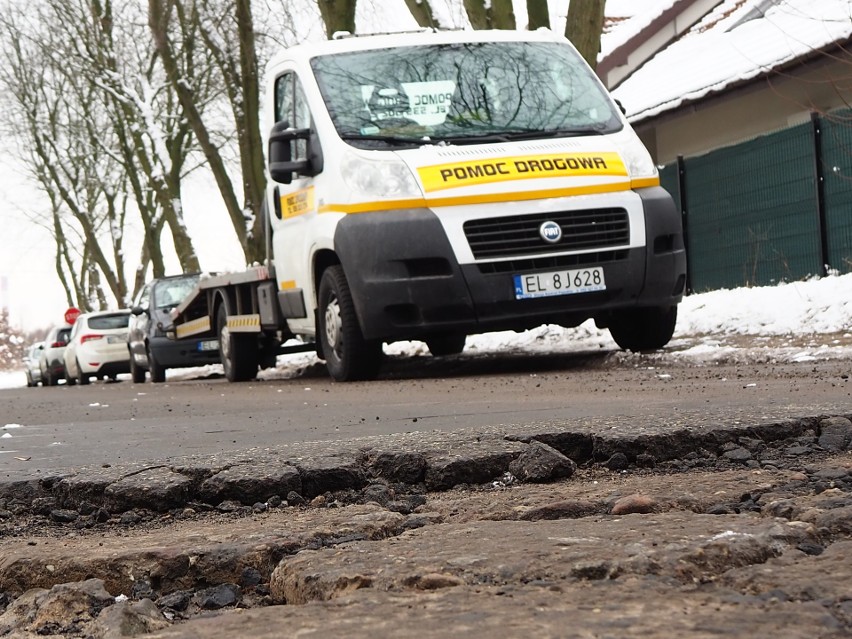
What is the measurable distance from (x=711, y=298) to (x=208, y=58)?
15446 millimetres

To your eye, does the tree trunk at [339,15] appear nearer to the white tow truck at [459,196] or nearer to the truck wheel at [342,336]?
the white tow truck at [459,196]

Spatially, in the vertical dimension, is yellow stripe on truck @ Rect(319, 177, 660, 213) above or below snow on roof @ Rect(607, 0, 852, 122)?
below

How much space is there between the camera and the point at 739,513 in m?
2.59

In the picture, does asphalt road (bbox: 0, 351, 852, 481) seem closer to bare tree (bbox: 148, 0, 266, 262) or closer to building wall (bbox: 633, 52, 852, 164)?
building wall (bbox: 633, 52, 852, 164)

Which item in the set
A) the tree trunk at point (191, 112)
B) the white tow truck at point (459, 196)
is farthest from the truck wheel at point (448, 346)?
the tree trunk at point (191, 112)

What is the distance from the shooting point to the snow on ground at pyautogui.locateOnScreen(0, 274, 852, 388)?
8.66 m

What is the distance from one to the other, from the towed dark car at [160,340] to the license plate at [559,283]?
6.37 metres

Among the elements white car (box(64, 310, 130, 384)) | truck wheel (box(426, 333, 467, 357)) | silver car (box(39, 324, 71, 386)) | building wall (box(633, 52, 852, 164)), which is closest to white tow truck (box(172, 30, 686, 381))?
truck wheel (box(426, 333, 467, 357))

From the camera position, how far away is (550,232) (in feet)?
27.0

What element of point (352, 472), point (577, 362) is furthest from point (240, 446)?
point (577, 362)

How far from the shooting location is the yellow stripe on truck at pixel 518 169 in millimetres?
8164

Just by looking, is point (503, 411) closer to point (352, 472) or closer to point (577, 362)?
point (352, 472)

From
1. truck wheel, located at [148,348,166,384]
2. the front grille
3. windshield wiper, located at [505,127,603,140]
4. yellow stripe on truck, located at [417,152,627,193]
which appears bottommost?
truck wheel, located at [148,348,166,384]

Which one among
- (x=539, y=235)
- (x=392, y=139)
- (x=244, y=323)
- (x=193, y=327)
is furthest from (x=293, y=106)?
(x=193, y=327)
